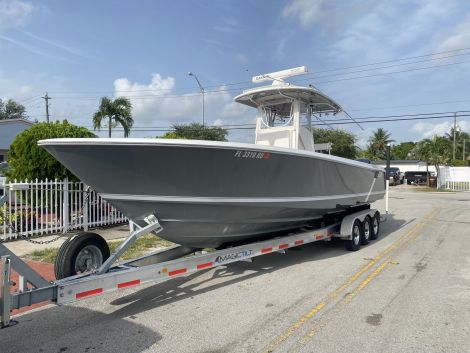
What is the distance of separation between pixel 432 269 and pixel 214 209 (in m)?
3.98

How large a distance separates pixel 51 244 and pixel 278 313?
5.82m

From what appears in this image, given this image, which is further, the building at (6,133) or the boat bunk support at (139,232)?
the building at (6,133)

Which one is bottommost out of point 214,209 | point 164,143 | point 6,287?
point 6,287

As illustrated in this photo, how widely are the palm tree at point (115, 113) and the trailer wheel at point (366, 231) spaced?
19.2 metres

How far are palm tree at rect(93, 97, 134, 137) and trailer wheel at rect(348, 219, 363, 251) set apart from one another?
19537mm

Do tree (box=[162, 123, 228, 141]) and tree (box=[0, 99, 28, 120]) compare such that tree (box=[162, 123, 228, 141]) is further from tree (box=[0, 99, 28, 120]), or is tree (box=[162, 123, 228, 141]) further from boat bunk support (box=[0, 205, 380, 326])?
tree (box=[0, 99, 28, 120])

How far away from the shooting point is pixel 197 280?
6.31 meters

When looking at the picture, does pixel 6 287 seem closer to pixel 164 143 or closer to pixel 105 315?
pixel 105 315

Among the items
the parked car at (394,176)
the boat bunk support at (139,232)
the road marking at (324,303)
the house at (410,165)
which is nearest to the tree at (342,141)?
the parked car at (394,176)

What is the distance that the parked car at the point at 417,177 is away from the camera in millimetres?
44525

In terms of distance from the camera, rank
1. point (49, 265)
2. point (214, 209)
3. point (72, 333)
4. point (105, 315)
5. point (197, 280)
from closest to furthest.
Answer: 1. point (72, 333)
2. point (105, 315)
3. point (214, 209)
4. point (197, 280)
5. point (49, 265)

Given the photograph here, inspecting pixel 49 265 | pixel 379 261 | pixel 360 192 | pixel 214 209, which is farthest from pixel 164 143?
pixel 360 192

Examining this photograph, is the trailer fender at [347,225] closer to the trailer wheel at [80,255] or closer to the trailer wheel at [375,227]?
the trailer wheel at [375,227]

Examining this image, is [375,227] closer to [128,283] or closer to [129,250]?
[129,250]
